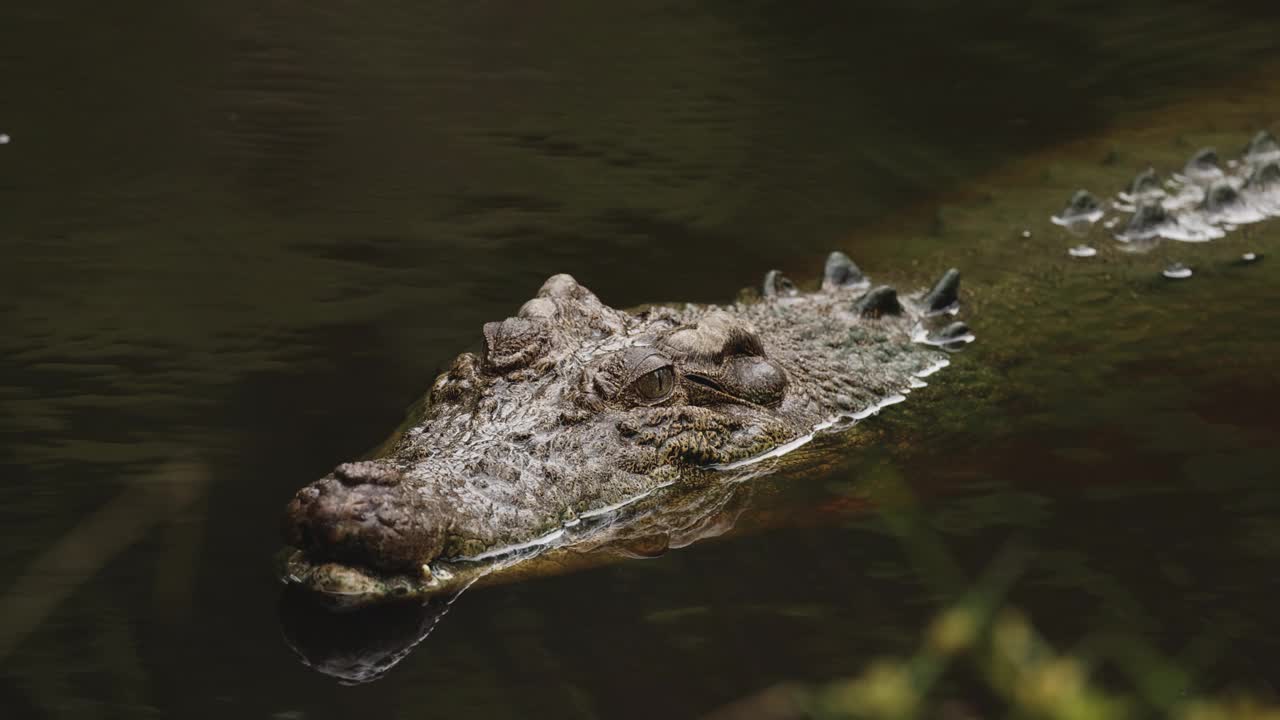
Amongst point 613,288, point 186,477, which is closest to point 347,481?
point 186,477

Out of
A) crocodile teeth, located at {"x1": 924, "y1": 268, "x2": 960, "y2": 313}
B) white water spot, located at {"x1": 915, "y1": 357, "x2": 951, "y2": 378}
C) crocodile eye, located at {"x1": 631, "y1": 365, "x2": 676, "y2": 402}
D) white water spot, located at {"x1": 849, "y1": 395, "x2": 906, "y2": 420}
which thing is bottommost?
white water spot, located at {"x1": 849, "y1": 395, "x2": 906, "y2": 420}

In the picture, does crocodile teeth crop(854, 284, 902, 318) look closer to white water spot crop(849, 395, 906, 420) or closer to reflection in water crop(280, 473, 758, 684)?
white water spot crop(849, 395, 906, 420)

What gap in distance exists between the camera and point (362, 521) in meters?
4.05

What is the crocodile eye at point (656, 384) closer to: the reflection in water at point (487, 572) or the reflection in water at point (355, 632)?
the reflection in water at point (487, 572)

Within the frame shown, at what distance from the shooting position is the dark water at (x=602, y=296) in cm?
403

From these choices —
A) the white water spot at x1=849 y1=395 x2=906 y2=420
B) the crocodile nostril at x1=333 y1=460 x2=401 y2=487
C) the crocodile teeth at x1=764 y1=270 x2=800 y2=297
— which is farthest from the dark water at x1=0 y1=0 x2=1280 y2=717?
the crocodile teeth at x1=764 y1=270 x2=800 y2=297

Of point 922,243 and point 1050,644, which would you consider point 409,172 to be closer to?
point 922,243

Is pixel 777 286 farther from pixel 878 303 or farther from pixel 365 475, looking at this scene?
pixel 365 475

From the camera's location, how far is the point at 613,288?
24.2 feet

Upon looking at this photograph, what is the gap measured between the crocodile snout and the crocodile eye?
4.47 feet

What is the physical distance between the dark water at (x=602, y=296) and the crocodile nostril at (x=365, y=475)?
41 cm

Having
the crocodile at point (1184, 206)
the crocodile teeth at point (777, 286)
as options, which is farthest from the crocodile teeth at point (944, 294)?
the crocodile at point (1184, 206)

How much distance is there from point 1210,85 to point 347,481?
33.7 ft

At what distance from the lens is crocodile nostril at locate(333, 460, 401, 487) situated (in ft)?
13.5
